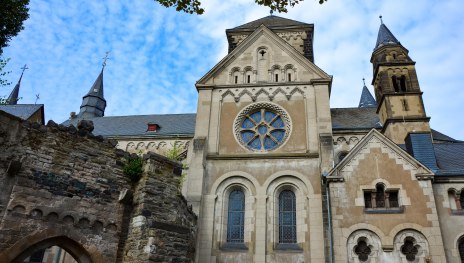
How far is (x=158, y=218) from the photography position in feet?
35.2

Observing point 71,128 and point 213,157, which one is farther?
point 213,157

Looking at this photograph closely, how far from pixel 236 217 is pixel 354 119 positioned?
1264 cm

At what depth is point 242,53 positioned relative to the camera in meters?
20.5

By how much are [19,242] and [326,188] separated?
34.8 ft

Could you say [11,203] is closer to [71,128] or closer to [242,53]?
[71,128]

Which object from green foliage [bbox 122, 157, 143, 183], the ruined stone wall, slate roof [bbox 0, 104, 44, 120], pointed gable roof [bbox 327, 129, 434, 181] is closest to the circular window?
pointed gable roof [bbox 327, 129, 434, 181]

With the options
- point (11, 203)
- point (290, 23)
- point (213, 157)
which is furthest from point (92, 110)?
point (11, 203)

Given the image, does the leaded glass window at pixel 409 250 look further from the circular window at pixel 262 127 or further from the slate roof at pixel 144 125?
the slate roof at pixel 144 125

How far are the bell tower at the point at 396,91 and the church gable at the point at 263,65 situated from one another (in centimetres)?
599

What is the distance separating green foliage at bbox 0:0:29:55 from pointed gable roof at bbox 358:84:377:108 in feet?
88.7

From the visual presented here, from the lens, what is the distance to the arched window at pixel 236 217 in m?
15.9

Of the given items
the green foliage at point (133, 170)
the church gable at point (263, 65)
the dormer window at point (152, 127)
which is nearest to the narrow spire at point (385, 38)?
the church gable at point (263, 65)

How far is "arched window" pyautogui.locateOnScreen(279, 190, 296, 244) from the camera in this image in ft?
51.0

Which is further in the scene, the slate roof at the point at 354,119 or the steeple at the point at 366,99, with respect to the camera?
the steeple at the point at 366,99
